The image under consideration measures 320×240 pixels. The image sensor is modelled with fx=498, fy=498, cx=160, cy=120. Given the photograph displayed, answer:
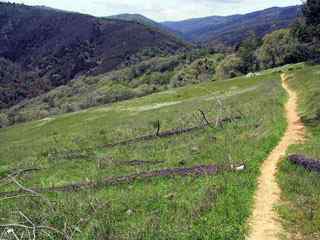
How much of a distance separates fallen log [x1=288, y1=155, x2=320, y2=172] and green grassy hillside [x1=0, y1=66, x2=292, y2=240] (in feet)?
6.31

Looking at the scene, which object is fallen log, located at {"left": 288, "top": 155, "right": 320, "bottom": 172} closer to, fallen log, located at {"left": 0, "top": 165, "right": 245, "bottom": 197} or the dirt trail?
the dirt trail

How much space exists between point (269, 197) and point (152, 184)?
679cm

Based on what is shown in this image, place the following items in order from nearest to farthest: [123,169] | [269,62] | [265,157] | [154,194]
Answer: [154,194] → [265,157] → [123,169] → [269,62]

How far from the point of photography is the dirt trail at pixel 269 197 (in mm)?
17219

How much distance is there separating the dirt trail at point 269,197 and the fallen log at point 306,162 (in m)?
0.98

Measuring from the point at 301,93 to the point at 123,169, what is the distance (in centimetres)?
2947

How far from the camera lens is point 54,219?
19938 mm

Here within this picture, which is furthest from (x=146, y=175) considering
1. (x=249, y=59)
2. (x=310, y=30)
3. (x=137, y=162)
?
(x=249, y=59)

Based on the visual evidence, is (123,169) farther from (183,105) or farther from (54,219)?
(183,105)

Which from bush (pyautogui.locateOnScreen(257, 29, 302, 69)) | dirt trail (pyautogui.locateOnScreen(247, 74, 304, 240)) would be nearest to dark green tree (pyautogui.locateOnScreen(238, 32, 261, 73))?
bush (pyautogui.locateOnScreen(257, 29, 302, 69))

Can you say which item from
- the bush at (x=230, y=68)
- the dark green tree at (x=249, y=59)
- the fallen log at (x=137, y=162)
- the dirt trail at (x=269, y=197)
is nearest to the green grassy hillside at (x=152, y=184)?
the fallen log at (x=137, y=162)

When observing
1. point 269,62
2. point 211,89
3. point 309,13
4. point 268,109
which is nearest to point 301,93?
point 268,109

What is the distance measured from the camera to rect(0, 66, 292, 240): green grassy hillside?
709 inches

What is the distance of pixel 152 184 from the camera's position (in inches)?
999
